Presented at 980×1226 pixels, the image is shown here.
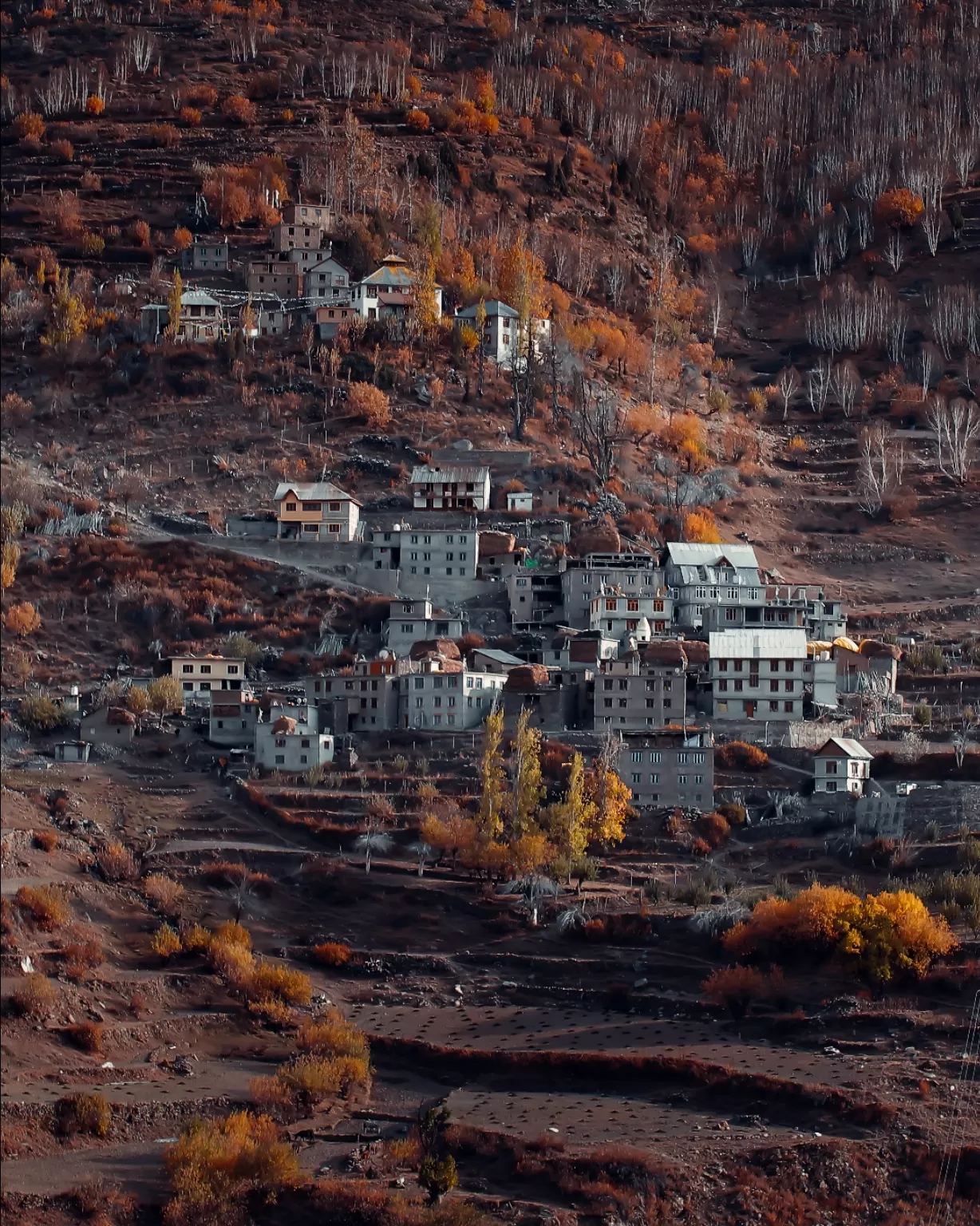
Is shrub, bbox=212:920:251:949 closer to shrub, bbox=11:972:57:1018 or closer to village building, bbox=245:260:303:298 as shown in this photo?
shrub, bbox=11:972:57:1018

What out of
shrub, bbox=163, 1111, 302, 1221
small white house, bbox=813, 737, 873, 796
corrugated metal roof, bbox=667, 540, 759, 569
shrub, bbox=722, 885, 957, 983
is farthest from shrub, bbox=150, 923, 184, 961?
corrugated metal roof, bbox=667, 540, 759, 569

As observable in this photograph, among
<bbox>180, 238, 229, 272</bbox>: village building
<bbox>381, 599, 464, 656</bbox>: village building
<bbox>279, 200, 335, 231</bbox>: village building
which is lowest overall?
<bbox>381, 599, 464, 656</bbox>: village building

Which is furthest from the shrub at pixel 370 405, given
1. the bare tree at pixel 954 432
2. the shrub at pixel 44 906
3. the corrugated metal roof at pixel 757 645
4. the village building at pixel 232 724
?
the shrub at pixel 44 906

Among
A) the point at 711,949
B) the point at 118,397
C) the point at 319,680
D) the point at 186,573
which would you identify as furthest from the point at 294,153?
the point at 711,949

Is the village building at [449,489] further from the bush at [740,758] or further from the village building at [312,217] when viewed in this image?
the village building at [312,217]

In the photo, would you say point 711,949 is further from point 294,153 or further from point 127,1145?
point 294,153
